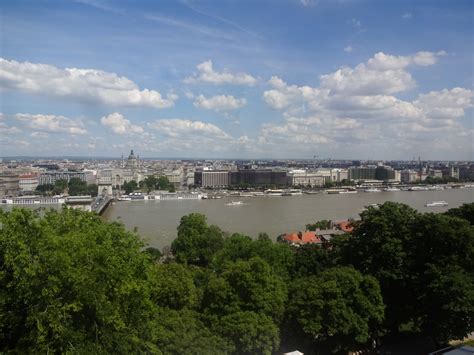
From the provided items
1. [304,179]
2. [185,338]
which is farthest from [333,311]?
[304,179]

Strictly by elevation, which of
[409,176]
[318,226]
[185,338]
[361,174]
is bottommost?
[318,226]

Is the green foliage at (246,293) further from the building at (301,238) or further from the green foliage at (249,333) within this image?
the building at (301,238)

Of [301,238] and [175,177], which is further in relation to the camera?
[175,177]

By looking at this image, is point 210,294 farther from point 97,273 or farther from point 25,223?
point 25,223

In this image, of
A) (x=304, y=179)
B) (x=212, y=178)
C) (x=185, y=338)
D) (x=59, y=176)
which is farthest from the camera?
(x=304, y=179)

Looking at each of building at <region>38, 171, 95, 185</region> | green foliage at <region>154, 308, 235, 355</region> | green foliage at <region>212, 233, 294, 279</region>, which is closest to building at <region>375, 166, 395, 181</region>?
building at <region>38, 171, 95, 185</region>

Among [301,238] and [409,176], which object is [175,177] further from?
[301,238]

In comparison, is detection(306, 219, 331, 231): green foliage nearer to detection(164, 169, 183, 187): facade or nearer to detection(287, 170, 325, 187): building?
detection(287, 170, 325, 187): building

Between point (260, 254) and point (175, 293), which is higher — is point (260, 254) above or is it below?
above
